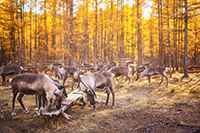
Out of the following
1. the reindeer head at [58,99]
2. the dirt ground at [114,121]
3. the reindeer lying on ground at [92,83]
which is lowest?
the dirt ground at [114,121]

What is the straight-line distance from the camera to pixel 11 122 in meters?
6.12

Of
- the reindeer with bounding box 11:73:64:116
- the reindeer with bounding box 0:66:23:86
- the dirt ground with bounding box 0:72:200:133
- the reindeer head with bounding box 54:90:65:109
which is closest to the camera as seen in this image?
the dirt ground with bounding box 0:72:200:133

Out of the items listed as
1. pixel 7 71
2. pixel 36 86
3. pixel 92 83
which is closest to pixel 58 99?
pixel 36 86

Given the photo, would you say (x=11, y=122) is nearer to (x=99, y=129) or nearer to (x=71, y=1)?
(x=99, y=129)

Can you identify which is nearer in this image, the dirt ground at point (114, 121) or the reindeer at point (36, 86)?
the dirt ground at point (114, 121)

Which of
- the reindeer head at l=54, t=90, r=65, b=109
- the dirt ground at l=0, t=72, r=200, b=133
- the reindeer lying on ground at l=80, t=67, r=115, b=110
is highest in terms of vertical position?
the reindeer lying on ground at l=80, t=67, r=115, b=110

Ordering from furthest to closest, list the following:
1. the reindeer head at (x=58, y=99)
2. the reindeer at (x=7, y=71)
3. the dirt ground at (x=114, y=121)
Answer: the reindeer at (x=7, y=71)
the reindeer head at (x=58, y=99)
the dirt ground at (x=114, y=121)

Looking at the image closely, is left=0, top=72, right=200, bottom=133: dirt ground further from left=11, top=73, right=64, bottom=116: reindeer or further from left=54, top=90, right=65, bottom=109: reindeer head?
left=11, top=73, right=64, bottom=116: reindeer

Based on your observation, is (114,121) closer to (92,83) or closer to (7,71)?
(92,83)

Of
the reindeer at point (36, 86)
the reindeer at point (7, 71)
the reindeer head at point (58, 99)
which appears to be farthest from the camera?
the reindeer at point (7, 71)

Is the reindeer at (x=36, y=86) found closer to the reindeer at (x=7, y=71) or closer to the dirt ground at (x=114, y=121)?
the dirt ground at (x=114, y=121)

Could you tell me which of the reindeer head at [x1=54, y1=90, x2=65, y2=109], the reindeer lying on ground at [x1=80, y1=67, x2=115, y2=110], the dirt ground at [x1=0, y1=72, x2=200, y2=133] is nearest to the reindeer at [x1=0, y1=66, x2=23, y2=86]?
the dirt ground at [x1=0, y1=72, x2=200, y2=133]

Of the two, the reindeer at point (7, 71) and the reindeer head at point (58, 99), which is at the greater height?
the reindeer at point (7, 71)

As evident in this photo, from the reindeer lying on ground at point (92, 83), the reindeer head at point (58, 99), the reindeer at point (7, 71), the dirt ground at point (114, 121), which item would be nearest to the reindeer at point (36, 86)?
the reindeer head at point (58, 99)
